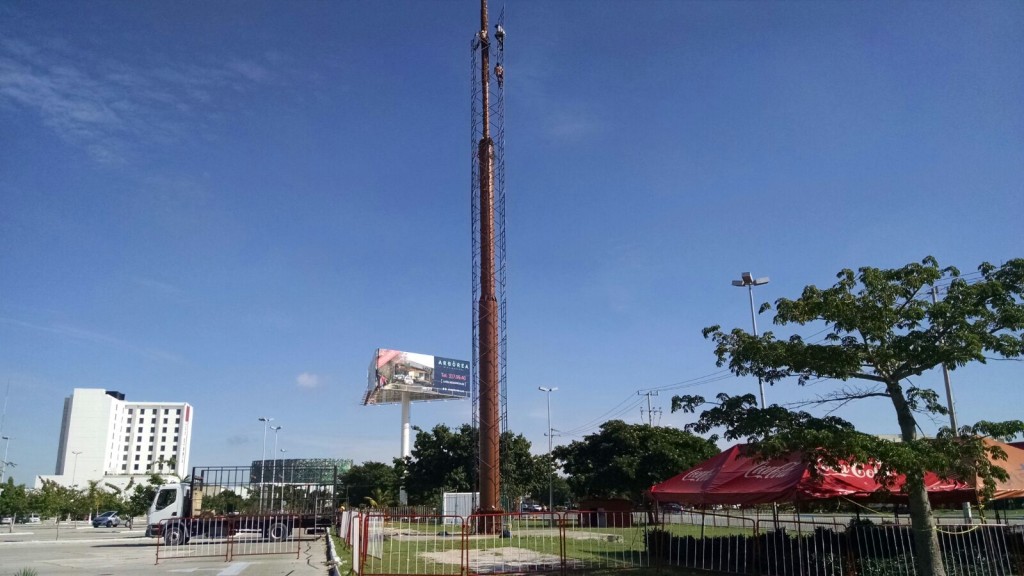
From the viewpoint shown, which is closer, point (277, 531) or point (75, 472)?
point (277, 531)

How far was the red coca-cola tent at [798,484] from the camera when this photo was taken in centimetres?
1478

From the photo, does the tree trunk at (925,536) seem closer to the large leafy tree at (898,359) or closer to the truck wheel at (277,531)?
the large leafy tree at (898,359)

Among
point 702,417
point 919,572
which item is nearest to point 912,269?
point 702,417

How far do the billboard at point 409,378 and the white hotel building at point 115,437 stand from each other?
64.4 m

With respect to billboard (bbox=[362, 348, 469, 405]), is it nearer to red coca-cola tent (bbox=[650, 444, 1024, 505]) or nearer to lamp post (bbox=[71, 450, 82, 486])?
red coca-cola tent (bbox=[650, 444, 1024, 505])

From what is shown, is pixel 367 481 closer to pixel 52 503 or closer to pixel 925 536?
pixel 52 503

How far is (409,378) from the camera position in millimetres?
82875

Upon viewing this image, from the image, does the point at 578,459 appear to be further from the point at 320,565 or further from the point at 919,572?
the point at 919,572

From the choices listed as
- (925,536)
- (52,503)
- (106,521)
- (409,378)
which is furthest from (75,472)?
(925,536)

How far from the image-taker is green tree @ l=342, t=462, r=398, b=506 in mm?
74250

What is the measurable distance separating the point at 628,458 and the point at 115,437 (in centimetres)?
13788

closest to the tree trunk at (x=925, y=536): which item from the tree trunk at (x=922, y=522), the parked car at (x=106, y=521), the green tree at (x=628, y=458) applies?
the tree trunk at (x=922, y=522)

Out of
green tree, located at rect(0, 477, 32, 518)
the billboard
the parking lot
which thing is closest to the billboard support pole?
the billboard

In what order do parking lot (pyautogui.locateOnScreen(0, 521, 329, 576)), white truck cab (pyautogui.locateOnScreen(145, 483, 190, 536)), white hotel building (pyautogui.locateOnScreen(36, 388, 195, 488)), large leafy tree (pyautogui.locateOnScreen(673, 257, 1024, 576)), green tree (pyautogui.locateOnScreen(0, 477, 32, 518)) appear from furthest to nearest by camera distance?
white hotel building (pyautogui.locateOnScreen(36, 388, 195, 488)), green tree (pyautogui.locateOnScreen(0, 477, 32, 518)), white truck cab (pyautogui.locateOnScreen(145, 483, 190, 536)), parking lot (pyautogui.locateOnScreen(0, 521, 329, 576)), large leafy tree (pyautogui.locateOnScreen(673, 257, 1024, 576))
